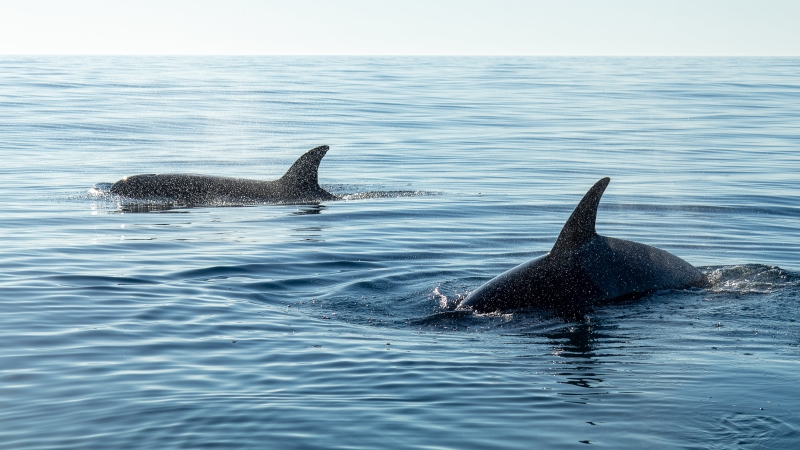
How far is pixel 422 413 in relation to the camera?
22.9ft

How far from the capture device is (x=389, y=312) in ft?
34.2

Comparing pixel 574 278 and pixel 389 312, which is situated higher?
pixel 574 278

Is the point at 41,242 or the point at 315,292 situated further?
the point at 41,242

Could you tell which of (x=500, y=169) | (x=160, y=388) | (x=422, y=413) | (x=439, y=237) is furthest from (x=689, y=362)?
(x=500, y=169)

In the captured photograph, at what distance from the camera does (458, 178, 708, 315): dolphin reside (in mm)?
10023

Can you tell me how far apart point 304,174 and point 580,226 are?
1035 centimetres

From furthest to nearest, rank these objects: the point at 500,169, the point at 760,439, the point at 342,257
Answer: the point at 500,169, the point at 342,257, the point at 760,439

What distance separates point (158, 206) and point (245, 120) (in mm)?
23721

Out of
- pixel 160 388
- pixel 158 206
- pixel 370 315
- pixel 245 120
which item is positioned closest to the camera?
pixel 160 388

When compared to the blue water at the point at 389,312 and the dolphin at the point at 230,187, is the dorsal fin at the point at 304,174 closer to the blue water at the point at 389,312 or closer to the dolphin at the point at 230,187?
the dolphin at the point at 230,187

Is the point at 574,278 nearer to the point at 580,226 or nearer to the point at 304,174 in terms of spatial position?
the point at 580,226

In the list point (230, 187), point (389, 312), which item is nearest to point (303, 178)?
point (230, 187)

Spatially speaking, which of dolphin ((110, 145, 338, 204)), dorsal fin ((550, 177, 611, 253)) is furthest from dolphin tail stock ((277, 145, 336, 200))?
dorsal fin ((550, 177, 611, 253))

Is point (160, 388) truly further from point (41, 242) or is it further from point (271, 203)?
point (271, 203)
